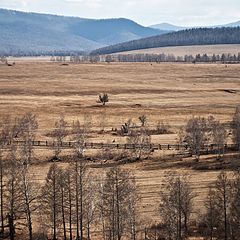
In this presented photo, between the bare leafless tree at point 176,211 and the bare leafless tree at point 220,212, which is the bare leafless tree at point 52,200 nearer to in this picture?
the bare leafless tree at point 176,211

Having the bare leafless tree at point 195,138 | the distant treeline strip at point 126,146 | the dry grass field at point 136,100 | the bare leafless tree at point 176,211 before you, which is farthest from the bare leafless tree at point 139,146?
the bare leafless tree at point 176,211

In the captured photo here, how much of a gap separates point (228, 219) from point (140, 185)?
1566 centimetres

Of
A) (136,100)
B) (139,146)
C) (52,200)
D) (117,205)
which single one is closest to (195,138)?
(139,146)

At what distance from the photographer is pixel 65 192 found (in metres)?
37.9

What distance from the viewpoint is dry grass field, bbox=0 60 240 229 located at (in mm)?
57125

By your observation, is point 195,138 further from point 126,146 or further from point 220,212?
point 220,212

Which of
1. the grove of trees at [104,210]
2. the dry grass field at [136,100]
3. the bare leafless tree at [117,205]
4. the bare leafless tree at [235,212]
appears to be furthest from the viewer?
the dry grass field at [136,100]

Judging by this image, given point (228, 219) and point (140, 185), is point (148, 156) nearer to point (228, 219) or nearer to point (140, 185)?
point (140, 185)

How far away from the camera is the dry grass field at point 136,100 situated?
187 ft

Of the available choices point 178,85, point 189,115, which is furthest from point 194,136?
point 178,85

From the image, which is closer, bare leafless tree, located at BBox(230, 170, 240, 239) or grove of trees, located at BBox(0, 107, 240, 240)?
bare leafless tree, located at BBox(230, 170, 240, 239)

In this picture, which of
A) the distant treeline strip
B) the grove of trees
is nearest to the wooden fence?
the distant treeline strip

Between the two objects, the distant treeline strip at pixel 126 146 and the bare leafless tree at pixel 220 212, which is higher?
the bare leafless tree at pixel 220 212

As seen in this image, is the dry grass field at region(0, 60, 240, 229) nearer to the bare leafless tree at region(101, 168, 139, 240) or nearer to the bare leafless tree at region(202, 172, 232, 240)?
the bare leafless tree at region(101, 168, 139, 240)
